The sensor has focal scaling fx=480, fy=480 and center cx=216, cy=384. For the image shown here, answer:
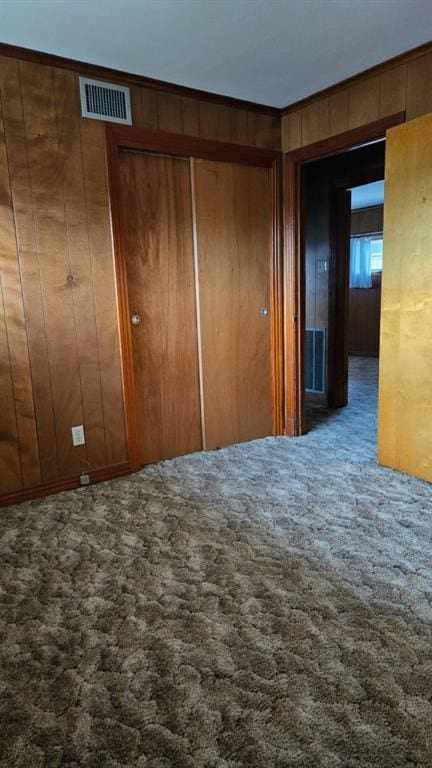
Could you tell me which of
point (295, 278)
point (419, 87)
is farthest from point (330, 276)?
point (419, 87)

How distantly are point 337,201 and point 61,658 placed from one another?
4.03 meters

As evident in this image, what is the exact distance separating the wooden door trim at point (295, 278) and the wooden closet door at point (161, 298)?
0.77 meters

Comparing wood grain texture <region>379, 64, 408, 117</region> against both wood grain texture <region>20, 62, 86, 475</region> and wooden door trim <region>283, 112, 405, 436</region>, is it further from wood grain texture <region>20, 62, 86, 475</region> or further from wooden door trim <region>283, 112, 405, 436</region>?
wood grain texture <region>20, 62, 86, 475</region>

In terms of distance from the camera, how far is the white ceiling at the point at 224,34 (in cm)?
210

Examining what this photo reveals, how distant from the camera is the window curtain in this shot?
782 cm

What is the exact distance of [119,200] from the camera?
2.84 m

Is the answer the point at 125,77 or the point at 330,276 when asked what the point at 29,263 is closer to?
the point at 125,77

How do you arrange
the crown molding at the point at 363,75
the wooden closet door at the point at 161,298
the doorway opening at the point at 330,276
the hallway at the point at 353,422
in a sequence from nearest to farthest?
the crown molding at the point at 363,75 → the wooden closet door at the point at 161,298 → the hallway at the point at 353,422 → the doorway opening at the point at 330,276

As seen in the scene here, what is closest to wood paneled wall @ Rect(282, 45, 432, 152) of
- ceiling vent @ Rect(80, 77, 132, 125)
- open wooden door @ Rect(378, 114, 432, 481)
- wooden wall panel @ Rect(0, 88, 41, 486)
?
open wooden door @ Rect(378, 114, 432, 481)

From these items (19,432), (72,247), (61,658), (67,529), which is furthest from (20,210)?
(61,658)

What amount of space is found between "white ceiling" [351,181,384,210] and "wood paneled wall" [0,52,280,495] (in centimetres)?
373

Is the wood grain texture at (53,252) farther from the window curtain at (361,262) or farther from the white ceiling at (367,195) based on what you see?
the window curtain at (361,262)

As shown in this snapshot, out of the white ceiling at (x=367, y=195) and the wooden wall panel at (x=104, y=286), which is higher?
the white ceiling at (x=367, y=195)

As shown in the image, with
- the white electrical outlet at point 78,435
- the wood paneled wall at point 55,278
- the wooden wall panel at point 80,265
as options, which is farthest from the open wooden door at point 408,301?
the white electrical outlet at point 78,435
